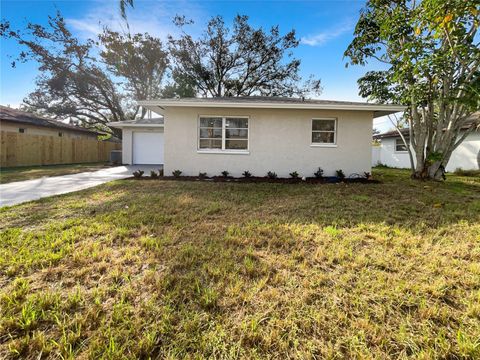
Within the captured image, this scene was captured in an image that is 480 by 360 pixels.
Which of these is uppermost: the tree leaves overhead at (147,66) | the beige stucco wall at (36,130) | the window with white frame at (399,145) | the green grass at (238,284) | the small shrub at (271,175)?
the tree leaves overhead at (147,66)

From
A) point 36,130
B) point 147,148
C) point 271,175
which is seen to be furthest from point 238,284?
point 36,130

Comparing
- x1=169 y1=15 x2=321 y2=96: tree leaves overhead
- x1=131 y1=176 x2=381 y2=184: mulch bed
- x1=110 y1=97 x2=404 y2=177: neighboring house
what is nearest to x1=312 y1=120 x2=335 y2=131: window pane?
x1=110 y1=97 x2=404 y2=177: neighboring house

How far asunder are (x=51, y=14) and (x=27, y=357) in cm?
2608

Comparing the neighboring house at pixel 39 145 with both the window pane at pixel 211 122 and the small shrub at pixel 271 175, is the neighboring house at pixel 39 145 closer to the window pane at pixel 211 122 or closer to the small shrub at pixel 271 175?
the window pane at pixel 211 122

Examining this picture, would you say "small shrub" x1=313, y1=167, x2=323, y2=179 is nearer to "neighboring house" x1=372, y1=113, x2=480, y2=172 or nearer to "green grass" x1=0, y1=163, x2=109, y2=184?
"neighboring house" x1=372, y1=113, x2=480, y2=172

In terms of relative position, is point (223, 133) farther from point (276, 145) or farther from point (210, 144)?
point (276, 145)

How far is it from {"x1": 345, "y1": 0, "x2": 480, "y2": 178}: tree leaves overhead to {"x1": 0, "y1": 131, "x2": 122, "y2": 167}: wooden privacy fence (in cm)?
1678

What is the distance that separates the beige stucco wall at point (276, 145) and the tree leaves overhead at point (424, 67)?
1622mm

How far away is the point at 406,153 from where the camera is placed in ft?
47.4

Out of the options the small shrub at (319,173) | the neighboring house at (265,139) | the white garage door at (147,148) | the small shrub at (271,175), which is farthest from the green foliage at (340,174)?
the white garage door at (147,148)

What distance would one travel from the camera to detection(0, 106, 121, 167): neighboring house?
1162 centimetres

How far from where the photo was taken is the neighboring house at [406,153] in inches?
444

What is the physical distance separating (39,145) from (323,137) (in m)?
15.7

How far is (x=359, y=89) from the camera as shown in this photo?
9.28 metres
